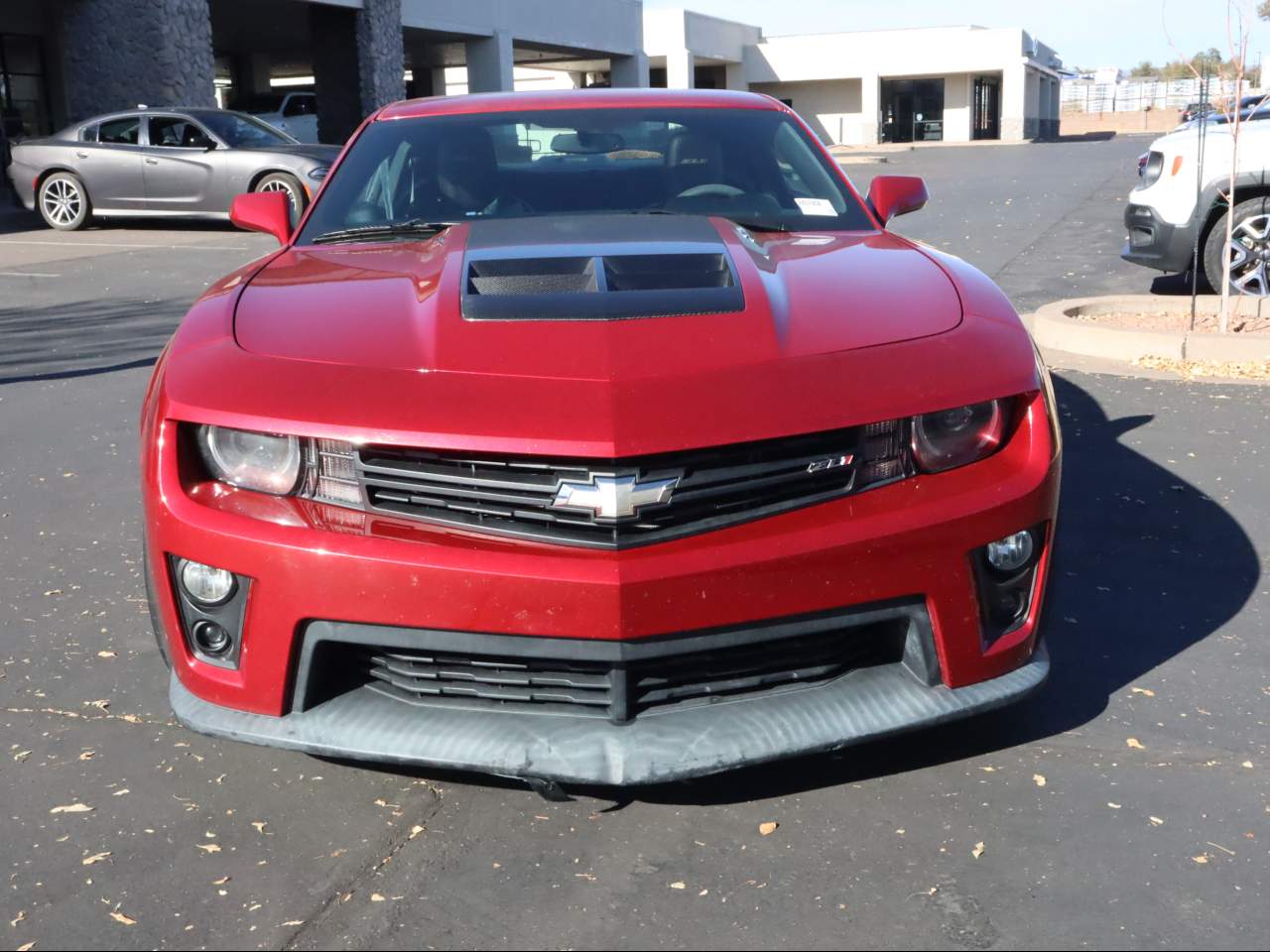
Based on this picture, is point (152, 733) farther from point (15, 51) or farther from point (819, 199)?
point (15, 51)

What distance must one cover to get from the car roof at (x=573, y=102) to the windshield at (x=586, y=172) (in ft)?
0.17

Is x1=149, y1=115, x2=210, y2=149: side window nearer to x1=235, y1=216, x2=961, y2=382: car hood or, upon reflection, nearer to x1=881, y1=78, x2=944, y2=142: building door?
x1=235, y1=216, x2=961, y2=382: car hood

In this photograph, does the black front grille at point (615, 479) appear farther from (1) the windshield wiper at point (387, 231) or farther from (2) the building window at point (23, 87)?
(2) the building window at point (23, 87)

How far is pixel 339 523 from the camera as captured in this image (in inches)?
104

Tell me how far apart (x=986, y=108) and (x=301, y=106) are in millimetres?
39828

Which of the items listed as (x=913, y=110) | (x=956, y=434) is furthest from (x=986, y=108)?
(x=956, y=434)

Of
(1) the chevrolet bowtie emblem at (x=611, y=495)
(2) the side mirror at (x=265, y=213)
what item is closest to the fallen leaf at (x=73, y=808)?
(1) the chevrolet bowtie emblem at (x=611, y=495)

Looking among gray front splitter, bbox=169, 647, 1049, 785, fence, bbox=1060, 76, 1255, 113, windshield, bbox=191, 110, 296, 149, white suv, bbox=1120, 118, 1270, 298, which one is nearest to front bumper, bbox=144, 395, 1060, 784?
gray front splitter, bbox=169, 647, 1049, 785

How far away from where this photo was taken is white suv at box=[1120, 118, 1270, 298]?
8.90 meters

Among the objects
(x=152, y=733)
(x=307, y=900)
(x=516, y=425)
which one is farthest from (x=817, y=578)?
(x=152, y=733)

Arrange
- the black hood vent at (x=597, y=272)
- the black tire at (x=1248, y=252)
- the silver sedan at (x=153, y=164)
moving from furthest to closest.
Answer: the silver sedan at (x=153, y=164) → the black tire at (x=1248, y=252) → the black hood vent at (x=597, y=272)

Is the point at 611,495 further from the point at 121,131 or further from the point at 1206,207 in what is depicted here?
the point at 121,131

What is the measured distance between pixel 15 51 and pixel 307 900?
2507 cm

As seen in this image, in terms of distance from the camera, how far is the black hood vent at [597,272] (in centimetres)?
286
